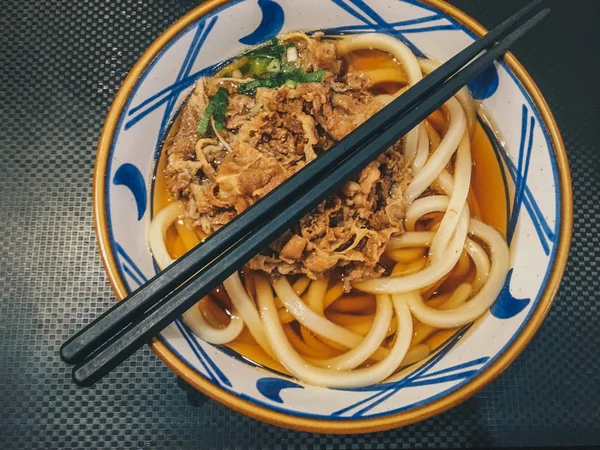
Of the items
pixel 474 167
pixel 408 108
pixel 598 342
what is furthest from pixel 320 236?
pixel 598 342

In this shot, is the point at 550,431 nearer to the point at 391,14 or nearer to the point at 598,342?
the point at 598,342

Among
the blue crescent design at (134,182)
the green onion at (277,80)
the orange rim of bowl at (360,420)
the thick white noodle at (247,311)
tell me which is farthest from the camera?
the green onion at (277,80)

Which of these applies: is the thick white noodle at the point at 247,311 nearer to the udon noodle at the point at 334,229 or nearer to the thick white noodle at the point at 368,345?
the udon noodle at the point at 334,229

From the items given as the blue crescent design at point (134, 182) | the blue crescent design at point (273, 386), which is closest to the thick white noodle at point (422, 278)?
the blue crescent design at point (273, 386)

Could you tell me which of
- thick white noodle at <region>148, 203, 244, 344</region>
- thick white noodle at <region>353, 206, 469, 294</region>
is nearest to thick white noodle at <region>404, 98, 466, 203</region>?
thick white noodle at <region>353, 206, 469, 294</region>

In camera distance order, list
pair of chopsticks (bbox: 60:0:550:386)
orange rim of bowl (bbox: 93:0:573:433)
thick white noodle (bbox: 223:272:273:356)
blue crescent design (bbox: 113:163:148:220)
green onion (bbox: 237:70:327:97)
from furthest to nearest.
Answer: green onion (bbox: 237:70:327:97) → thick white noodle (bbox: 223:272:273:356) → blue crescent design (bbox: 113:163:148:220) → orange rim of bowl (bbox: 93:0:573:433) → pair of chopsticks (bbox: 60:0:550:386)

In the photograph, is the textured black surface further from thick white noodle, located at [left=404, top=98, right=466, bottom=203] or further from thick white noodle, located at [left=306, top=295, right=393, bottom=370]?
thick white noodle, located at [left=404, top=98, right=466, bottom=203]
